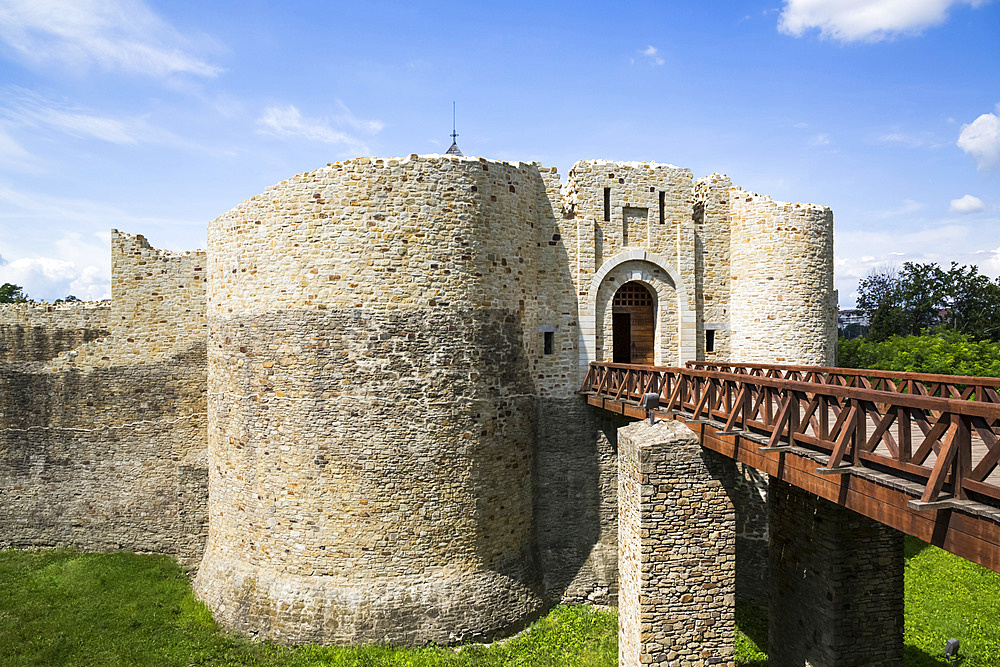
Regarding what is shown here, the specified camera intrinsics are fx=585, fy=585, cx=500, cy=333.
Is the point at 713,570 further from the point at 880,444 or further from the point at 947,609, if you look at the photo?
the point at 947,609

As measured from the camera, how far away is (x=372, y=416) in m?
9.72

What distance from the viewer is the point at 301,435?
988 cm

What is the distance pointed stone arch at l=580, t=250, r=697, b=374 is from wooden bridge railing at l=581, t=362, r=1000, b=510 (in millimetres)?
2469

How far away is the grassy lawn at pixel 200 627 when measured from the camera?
30.3 feet

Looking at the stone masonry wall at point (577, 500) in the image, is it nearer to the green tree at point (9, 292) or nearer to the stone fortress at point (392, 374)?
the stone fortress at point (392, 374)

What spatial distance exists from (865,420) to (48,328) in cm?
1517

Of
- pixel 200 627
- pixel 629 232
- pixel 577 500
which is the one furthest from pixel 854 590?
pixel 200 627

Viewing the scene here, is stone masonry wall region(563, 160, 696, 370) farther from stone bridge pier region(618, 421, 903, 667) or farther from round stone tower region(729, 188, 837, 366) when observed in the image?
stone bridge pier region(618, 421, 903, 667)

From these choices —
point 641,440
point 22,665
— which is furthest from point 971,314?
point 22,665

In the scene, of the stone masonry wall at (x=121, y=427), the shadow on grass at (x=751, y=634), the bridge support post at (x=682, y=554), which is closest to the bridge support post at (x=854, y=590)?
the bridge support post at (x=682, y=554)

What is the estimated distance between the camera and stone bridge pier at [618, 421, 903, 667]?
7.29 meters

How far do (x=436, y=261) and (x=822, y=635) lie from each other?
7701 mm

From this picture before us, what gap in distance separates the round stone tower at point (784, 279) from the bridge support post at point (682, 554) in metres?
6.10

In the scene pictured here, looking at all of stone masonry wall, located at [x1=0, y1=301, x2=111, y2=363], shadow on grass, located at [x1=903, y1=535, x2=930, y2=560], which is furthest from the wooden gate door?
stone masonry wall, located at [x1=0, y1=301, x2=111, y2=363]
